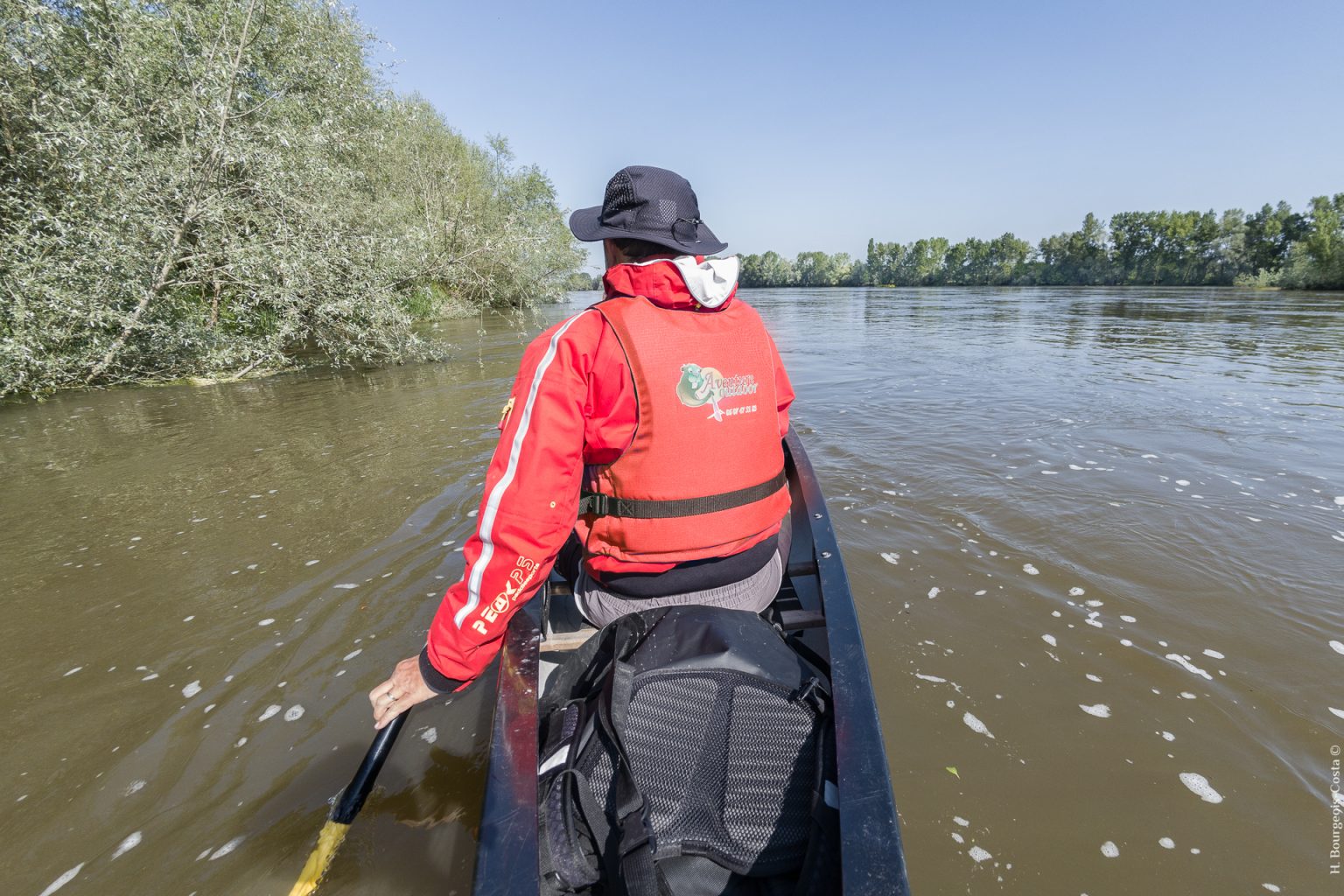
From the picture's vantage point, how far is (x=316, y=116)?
10.8m

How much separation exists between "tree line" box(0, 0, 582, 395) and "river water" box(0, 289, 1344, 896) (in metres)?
2.32

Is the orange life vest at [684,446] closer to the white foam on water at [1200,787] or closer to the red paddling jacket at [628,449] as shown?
the red paddling jacket at [628,449]

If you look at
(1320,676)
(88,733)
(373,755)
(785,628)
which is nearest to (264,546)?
(88,733)

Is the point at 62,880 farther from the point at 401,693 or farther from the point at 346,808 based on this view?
the point at 401,693

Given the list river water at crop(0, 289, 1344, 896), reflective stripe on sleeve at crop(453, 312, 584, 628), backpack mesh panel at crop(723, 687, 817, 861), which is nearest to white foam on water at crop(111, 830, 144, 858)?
river water at crop(0, 289, 1344, 896)

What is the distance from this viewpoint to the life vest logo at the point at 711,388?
5.91 ft

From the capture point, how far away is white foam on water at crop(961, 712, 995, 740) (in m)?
2.50

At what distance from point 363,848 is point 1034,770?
2639 mm

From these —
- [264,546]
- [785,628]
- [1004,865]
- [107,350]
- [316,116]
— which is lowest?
[1004,865]

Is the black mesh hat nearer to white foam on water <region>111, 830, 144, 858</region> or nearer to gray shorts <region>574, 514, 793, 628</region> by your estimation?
gray shorts <region>574, 514, 793, 628</region>

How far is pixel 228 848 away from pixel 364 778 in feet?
2.32

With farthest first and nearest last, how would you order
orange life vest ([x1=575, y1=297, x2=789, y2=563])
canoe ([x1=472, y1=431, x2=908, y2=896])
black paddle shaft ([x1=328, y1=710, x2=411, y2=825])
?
black paddle shaft ([x1=328, y1=710, x2=411, y2=825]), orange life vest ([x1=575, y1=297, x2=789, y2=563]), canoe ([x1=472, y1=431, x2=908, y2=896])

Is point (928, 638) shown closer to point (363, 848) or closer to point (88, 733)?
point (363, 848)

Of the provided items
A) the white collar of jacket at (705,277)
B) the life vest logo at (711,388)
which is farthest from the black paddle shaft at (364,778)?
the white collar of jacket at (705,277)
